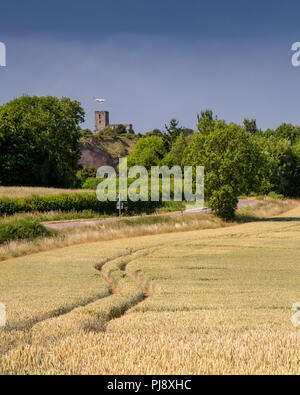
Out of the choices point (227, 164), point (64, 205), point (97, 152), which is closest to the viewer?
point (227, 164)

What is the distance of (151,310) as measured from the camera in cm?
1117

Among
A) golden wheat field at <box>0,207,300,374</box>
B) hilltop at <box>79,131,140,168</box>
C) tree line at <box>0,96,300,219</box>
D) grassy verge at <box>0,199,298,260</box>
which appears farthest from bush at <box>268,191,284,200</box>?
hilltop at <box>79,131,140,168</box>

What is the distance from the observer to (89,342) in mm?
6414

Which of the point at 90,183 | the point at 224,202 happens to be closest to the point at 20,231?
the point at 224,202

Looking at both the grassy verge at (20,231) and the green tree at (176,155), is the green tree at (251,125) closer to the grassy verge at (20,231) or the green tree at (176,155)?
the green tree at (176,155)

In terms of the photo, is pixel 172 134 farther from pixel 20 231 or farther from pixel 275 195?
pixel 20 231

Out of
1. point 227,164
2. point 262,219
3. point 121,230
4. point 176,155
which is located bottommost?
point 262,219

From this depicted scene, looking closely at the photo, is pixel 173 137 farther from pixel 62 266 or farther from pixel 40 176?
pixel 62 266

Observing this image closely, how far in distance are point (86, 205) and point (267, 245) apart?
79.4 feet

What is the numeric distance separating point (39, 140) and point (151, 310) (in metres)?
61.9

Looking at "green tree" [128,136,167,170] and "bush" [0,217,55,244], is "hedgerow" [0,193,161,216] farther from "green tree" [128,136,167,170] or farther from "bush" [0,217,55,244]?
"green tree" [128,136,167,170]

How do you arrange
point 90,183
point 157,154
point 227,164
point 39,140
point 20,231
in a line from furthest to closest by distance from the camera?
point 157,154, point 90,183, point 39,140, point 227,164, point 20,231

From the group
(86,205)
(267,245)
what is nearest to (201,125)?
(86,205)

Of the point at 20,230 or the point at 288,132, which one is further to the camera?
the point at 288,132
